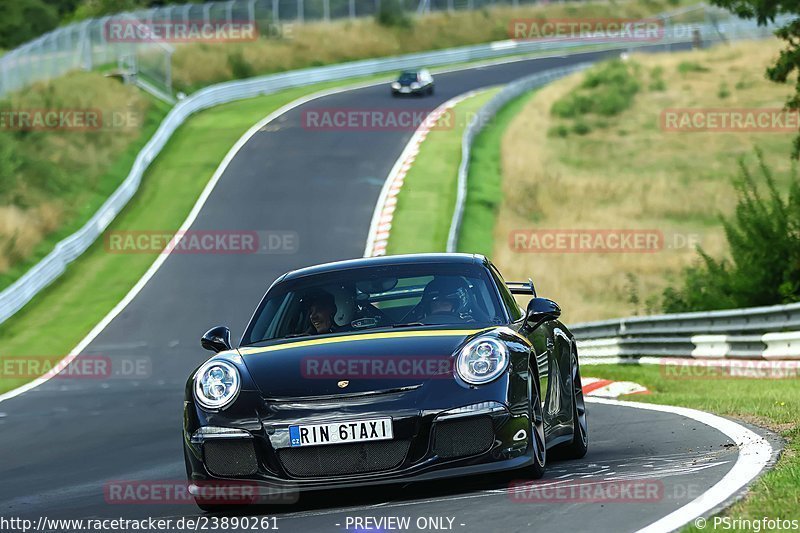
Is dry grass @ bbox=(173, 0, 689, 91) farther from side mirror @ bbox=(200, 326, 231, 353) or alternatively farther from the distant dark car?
side mirror @ bbox=(200, 326, 231, 353)

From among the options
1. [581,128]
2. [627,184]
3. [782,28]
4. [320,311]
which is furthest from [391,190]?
[320,311]

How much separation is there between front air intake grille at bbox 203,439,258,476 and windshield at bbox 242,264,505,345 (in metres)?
1.13

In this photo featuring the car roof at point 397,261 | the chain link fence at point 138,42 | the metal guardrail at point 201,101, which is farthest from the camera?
the chain link fence at point 138,42

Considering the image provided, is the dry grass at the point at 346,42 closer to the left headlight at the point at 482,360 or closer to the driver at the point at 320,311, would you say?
the driver at the point at 320,311

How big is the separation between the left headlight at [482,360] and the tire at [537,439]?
32cm

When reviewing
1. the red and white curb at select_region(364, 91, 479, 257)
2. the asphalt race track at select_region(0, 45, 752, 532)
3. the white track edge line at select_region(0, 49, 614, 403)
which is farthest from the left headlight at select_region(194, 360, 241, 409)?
the red and white curb at select_region(364, 91, 479, 257)

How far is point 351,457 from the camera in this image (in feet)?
21.9

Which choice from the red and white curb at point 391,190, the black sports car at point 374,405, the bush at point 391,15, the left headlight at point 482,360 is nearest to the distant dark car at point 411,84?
the red and white curb at point 391,190

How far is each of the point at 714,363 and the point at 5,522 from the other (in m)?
11.4

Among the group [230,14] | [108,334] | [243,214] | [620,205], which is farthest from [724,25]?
[108,334]

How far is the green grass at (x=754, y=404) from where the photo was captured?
5672 millimetres

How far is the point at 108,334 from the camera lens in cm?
2483

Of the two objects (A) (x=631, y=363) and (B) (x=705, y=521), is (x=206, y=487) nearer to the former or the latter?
(B) (x=705, y=521)

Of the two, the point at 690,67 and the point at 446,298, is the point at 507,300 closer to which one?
the point at 446,298
